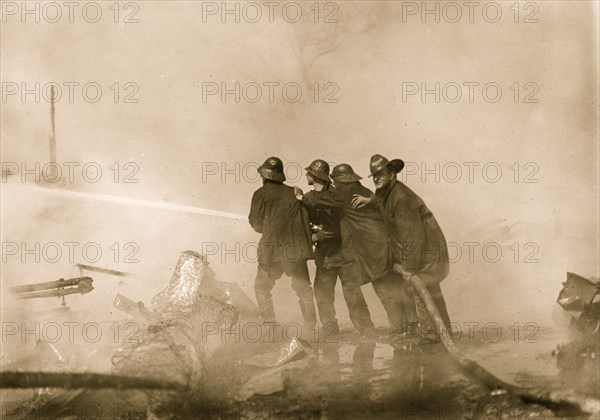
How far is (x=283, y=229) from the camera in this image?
27.0ft

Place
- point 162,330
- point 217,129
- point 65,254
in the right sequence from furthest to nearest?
1. point 217,129
2. point 65,254
3. point 162,330

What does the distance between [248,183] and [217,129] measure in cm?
128

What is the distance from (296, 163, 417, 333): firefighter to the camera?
7.93m

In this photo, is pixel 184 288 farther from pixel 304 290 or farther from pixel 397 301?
pixel 397 301

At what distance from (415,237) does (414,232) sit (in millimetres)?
58

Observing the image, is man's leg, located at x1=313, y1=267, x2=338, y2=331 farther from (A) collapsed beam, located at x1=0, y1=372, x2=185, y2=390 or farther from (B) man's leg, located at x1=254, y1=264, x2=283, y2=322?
(A) collapsed beam, located at x1=0, y1=372, x2=185, y2=390

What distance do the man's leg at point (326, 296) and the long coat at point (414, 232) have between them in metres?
0.99

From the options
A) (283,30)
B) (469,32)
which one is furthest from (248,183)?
(469,32)

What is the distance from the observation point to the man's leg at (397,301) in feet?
25.8

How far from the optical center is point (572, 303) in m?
7.06

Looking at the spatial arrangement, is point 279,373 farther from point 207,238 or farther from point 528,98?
point 528,98

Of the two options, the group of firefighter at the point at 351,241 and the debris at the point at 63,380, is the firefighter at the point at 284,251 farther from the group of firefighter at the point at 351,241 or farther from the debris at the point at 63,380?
the debris at the point at 63,380

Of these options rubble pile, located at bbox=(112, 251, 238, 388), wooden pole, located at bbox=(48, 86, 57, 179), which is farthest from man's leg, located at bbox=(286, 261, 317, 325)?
wooden pole, located at bbox=(48, 86, 57, 179)

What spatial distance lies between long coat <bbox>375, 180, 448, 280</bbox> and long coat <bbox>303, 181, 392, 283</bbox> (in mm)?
240
